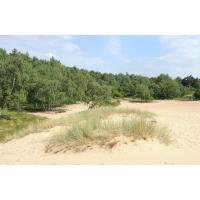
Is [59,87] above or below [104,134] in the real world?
above

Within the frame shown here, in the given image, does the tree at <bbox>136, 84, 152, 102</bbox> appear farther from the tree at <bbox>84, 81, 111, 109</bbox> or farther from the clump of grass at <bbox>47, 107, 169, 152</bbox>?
the clump of grass at <bbox>47, 107, 169, 152</bbox>

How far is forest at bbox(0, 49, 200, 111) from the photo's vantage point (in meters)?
39.3

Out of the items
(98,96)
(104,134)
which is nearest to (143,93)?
(98,96)

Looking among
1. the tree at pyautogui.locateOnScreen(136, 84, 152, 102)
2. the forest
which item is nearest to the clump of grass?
the forest

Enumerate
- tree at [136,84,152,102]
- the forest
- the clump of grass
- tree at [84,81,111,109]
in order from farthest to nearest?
tree at [136,84,152,102], tree at [84,81,111,109], the forest, the clump of grass

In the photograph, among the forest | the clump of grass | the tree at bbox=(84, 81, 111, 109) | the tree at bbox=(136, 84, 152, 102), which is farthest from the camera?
the tree at bbox=(136, 84, 152, 102)

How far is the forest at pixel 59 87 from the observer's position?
3931 cm

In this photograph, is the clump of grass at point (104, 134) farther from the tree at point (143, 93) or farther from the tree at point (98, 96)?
the tree at point (143, 93)

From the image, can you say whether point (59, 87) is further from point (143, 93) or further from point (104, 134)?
point (104, 134)

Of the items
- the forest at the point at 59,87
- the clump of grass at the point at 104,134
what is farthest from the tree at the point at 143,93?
the clump of grass at the point at 104,134

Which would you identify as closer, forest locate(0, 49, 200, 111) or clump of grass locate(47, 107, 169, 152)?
clump of grass locate(47, 107, 169, 152)

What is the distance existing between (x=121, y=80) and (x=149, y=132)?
82.2 meters

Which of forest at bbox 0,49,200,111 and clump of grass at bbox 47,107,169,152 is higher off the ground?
forest at bbox 0,49,200,111

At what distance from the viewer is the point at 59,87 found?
57344mm
